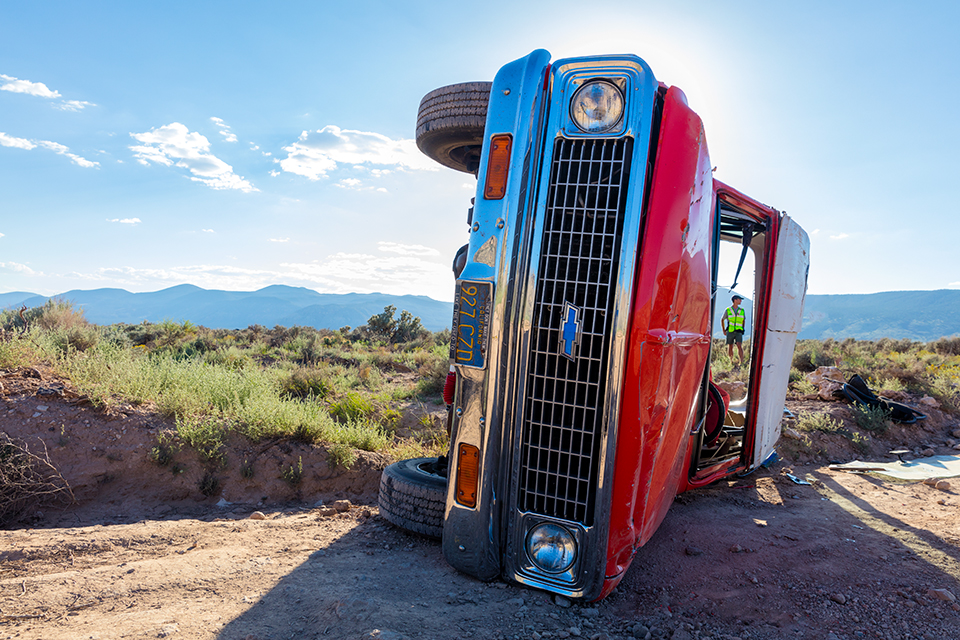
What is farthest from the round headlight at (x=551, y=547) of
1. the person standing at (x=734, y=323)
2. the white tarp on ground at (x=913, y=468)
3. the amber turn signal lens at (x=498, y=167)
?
the person standing at (x=734, y=323)

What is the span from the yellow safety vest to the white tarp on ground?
5365mm

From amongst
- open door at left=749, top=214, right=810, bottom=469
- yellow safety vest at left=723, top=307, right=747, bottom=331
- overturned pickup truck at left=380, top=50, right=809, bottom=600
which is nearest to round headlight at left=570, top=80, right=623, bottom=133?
overturned pickup truck at left=380, top=50, right=809, bottom=600

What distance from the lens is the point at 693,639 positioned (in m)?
2.49

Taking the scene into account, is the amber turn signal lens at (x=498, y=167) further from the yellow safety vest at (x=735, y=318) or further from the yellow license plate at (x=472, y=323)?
the yellow safety vest at (x=735, y=318)

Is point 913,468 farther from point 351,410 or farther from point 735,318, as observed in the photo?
point 351,410

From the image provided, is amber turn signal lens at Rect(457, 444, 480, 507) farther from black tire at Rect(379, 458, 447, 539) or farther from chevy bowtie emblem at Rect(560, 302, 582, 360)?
chevy bowtie emblem at Rect(560, 302, 582, 360)

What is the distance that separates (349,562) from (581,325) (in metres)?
1.98

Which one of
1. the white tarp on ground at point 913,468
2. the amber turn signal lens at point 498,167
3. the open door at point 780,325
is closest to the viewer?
the amber turn signal lens at point 498,167

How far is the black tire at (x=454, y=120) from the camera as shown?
3508 millimetres

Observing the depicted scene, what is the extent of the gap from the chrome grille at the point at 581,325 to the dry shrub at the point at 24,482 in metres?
4.28

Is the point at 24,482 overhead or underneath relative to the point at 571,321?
underneath

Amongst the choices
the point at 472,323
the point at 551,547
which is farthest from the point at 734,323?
the point at 472,323

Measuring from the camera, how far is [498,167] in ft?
9.21

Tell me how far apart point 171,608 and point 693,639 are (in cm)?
245
